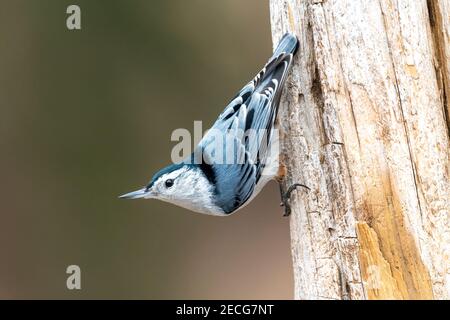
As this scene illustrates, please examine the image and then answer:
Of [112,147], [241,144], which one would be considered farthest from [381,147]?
[112,147]

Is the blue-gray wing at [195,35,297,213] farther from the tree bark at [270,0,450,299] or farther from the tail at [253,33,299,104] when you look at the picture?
the tree bark at [270,0,450,299]

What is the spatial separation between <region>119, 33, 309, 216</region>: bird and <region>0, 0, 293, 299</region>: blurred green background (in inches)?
104

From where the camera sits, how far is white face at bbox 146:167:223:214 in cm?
305

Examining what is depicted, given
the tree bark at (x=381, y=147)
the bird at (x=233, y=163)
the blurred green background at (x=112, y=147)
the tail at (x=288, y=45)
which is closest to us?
the tree bark at (x=381, y=147)

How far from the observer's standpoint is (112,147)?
5.88m

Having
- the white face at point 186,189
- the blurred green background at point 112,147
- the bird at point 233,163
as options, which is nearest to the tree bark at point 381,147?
the bird at point 233,163

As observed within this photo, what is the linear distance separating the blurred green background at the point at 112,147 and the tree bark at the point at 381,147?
3.26 m

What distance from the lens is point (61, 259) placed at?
224 inches

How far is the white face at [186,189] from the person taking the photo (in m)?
3.05

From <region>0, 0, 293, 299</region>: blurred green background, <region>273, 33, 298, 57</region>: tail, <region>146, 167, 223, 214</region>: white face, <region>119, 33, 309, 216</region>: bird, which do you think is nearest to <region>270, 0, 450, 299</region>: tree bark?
<region>273, 33, 298, 57</region>: tail

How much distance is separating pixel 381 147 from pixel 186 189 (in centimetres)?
98

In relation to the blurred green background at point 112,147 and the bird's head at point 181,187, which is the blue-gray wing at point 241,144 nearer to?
the bird's head at point 181,187

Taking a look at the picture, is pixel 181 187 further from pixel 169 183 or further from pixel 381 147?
pixel 381 147

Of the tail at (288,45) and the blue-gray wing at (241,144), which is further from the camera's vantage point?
the blue-gray wing at (241,144)
